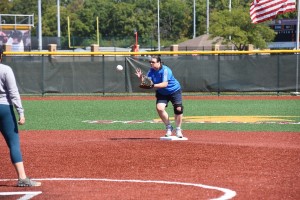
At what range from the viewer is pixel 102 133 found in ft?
60.1

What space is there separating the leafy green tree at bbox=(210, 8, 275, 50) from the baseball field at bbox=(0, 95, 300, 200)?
37079 mm

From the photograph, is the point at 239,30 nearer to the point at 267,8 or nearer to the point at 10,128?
the point at 267,8

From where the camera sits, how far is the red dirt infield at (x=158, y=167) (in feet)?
31.2

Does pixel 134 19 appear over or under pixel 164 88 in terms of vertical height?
over

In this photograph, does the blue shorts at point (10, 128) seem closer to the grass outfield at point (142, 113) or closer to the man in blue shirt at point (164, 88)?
the man in blue shirt at point (164, 88)

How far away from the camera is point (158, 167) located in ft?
38.7

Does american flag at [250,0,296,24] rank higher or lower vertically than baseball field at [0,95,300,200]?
higher

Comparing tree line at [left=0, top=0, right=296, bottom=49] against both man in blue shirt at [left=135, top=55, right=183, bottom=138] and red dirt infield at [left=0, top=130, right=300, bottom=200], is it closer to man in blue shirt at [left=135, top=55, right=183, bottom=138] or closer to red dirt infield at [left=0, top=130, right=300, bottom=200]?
man in blue shirt at [left=135, top=55, right=183, bottom=138]

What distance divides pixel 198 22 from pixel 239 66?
72.8 m

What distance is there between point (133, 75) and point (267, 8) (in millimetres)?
6783

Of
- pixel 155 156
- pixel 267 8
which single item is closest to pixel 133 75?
pixel 267 8

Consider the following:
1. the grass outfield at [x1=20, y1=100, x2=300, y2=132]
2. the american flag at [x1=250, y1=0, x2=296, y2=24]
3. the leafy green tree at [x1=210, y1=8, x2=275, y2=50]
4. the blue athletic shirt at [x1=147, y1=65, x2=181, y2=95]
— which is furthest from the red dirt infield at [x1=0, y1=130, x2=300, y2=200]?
the leafy green tree at [x1=210, y1=8, x2=275, y2=50]

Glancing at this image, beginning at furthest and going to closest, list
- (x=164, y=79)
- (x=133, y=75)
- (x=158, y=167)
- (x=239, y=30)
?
(x=239, y=30) < (x=133, y=75) < (x=164, y=79) < (x=158, y=167)

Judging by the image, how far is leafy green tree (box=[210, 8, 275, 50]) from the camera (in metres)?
62.1
